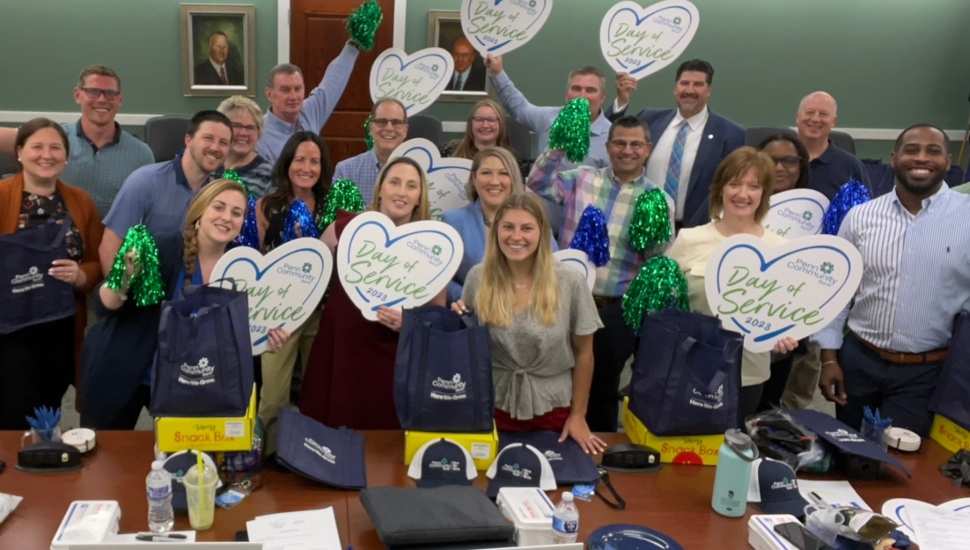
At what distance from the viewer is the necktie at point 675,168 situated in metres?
3.67

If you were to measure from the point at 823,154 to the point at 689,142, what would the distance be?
68 cm

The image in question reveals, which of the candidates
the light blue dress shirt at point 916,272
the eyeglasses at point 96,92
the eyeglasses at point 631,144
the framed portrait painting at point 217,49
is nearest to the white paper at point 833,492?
the light blue dress shirt at point 916,272

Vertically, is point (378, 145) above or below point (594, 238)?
above

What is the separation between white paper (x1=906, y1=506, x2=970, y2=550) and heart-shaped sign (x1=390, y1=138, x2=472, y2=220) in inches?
81.0

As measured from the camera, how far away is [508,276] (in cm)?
241

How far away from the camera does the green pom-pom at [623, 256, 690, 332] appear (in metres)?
2.38

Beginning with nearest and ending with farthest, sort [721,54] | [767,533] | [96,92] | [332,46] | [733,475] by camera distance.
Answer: [767,533]
[733,475]
[96,92]
[332,46]
[721,54]

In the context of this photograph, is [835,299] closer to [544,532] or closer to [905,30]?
[544,532]

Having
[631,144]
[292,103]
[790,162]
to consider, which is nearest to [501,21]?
[292,103]

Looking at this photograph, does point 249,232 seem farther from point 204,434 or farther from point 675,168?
point 675,168

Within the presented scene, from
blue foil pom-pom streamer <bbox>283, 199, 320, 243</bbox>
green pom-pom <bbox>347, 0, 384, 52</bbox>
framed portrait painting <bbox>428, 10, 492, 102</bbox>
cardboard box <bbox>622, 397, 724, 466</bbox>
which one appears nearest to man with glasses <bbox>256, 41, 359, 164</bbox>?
green pom-pom <bbox>347, 0, 384, 52</bbox>

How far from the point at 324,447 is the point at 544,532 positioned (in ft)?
2.14

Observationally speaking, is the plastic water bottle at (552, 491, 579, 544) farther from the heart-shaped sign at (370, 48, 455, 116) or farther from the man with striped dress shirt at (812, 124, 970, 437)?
the heart-shaped sign at (370, 48, 455, 116)

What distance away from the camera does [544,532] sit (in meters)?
1.73
